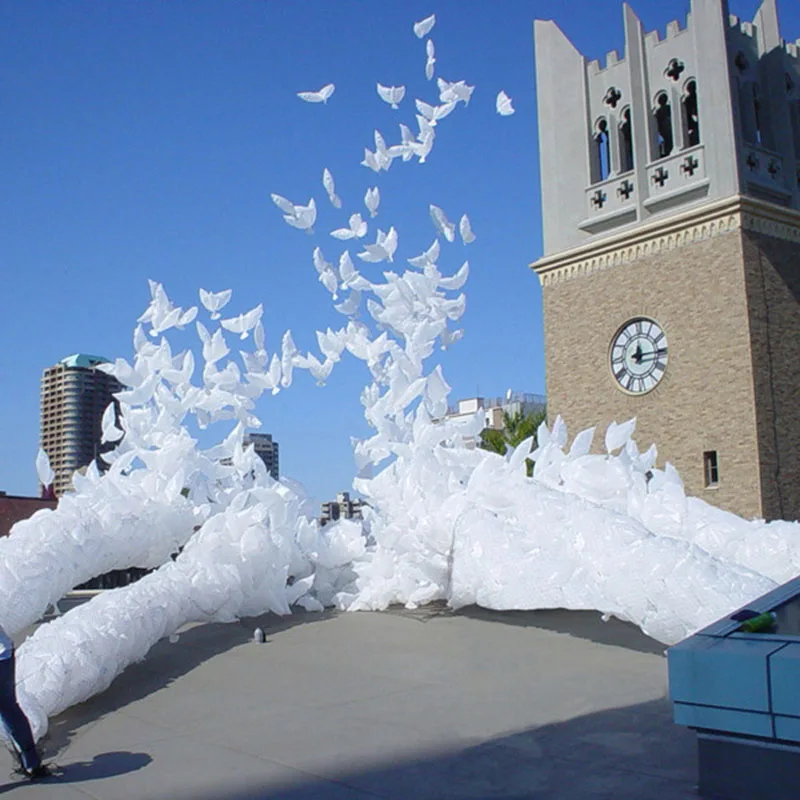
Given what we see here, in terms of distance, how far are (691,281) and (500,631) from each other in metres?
12.2

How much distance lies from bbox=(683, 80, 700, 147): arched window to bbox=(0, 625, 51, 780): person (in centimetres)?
1867

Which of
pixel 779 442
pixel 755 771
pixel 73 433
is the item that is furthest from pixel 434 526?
pixel 73 433

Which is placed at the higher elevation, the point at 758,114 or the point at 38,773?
the point at 758,114

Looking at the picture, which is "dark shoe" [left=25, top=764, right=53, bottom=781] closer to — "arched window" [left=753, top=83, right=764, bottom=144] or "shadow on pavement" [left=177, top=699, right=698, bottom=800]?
"shadow on pavement" [left=177, top=699, right=698, bottom=800]

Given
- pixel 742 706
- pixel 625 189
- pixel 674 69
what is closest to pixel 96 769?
pixel 742 706

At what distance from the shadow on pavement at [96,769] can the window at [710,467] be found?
1529cm

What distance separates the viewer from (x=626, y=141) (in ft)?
70.1

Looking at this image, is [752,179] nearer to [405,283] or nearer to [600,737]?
[405,283]

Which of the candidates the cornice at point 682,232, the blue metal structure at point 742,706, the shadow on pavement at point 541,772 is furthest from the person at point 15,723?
the cornice at point 682,232

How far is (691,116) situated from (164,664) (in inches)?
706

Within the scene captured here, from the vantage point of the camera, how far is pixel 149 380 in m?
11.0

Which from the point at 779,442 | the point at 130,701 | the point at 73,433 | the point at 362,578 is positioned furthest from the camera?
the point at 73,433

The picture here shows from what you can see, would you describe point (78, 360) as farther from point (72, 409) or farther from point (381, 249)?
point (381, 249)

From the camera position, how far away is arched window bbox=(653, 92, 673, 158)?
2069 cm
